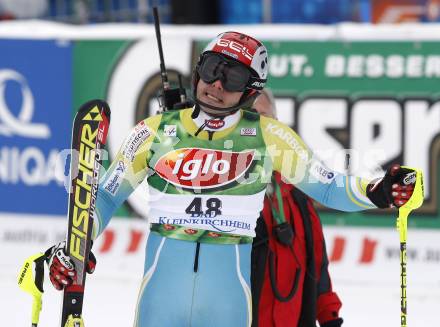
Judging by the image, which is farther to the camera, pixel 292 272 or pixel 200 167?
pixel 292 272

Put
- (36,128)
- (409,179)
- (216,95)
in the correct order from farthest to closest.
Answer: (36,128) < (216,95) < (409,179)

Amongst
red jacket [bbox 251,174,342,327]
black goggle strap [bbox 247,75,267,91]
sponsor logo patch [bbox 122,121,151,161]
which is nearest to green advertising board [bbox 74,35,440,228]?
red jacket [bbox 251,174,342,327]

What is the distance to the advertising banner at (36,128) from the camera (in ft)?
28.6

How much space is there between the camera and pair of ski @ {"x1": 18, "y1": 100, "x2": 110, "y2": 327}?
413 centimetres

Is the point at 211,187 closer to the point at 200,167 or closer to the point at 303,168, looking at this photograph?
the point at 200,167

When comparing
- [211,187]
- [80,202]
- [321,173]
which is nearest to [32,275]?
[80,202]

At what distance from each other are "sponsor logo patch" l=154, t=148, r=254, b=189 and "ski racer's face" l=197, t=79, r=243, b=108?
204 millimetres

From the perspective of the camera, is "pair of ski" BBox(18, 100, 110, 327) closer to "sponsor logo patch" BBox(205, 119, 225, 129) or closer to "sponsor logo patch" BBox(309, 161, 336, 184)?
"sponsor logo patch" BBox(205, 119, 225, 129)

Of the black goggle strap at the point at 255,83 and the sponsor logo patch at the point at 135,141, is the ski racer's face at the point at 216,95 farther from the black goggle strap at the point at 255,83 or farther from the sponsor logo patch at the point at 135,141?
the sponsor logo patch at the point at 135,141

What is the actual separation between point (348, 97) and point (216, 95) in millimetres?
4131

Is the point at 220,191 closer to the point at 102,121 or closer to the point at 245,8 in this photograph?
the point at 102,121

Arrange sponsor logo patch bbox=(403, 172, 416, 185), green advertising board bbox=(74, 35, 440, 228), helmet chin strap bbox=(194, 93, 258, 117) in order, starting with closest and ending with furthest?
sponsor logo patch bbox=(403, 172, 416, 185) < helmet chin strap bbox=(194, 93, 258, 117) < green advertising board bbox=(74, 35, 440, 228)

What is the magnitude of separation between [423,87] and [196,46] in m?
1.80

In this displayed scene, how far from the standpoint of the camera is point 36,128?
8734mm
